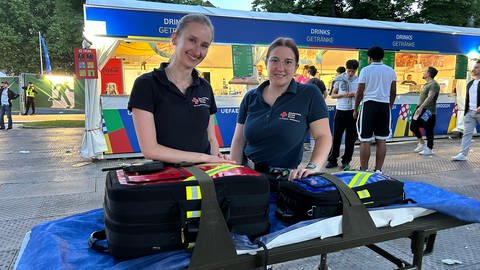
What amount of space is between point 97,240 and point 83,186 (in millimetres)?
4243

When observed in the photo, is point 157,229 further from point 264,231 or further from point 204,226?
point 264,231

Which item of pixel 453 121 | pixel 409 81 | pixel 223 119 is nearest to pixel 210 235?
pixel 223 119

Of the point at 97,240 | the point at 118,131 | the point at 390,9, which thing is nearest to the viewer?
the point at 97,240

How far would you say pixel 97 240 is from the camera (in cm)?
153

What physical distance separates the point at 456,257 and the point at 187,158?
107 inches

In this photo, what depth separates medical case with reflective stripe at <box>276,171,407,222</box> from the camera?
1.64 metres

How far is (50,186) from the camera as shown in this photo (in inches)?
214

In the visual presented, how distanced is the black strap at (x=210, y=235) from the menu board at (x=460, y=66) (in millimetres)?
10810

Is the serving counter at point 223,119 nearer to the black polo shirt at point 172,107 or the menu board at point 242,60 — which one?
the menu board at point 242,60

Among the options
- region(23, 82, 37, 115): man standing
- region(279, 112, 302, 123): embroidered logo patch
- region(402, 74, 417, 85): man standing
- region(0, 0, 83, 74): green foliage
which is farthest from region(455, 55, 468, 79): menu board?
region(0, 0, 83, 74): green foliage

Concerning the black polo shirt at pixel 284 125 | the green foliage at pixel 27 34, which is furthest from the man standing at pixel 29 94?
the black polo shirt at pixel 284 125

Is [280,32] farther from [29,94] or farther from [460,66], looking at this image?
[29,94]

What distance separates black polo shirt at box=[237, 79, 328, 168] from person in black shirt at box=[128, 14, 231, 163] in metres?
0.39

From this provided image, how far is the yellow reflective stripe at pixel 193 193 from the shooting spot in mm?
1359
